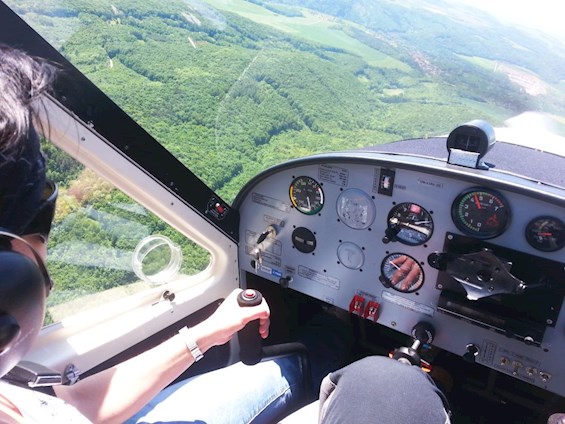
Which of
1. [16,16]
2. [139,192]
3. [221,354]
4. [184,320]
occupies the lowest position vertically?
[221,354]

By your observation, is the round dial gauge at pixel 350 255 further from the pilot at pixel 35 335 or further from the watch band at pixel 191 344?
the watch band at pixel 191 344

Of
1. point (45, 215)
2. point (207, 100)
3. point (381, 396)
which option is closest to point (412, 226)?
point (381, 396)

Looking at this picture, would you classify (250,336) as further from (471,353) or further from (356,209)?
(471,353)

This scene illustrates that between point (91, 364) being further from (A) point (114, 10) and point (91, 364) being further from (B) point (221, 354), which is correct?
(A) point (114, 10)

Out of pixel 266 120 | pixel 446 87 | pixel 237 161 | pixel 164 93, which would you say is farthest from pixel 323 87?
pixel 446 87

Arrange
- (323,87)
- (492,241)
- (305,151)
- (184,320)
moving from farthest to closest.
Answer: (323,87)
(305,151)
(184,320)
(492,241)

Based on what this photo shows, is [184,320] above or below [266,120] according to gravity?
below

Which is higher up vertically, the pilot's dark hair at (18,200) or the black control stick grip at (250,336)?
the pilot's dark hair at (18,200)

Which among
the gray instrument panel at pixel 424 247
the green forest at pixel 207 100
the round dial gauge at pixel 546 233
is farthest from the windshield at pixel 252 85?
the round dial gauge at pixel 546 233
